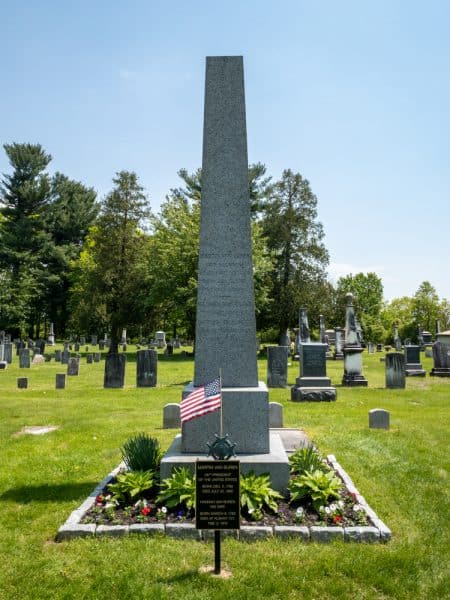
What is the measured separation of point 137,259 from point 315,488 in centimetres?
3311

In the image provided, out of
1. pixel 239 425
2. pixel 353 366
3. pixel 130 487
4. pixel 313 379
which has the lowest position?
pixel 130 487

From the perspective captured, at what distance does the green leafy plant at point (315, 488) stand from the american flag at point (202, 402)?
1.57 m

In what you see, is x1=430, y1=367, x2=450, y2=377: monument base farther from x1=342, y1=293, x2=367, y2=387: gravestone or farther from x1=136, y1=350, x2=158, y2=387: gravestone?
x1=136, y1=350, x2=158, y2=387: gravestone

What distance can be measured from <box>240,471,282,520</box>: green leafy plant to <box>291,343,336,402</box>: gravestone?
30.8 ft

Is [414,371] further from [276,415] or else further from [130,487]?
[130,487]

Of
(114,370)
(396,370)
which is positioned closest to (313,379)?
(396,370)

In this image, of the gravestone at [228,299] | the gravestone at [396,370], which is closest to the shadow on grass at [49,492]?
the gravestone at [228,299]

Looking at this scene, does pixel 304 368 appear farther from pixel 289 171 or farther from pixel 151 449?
pixel 289 171

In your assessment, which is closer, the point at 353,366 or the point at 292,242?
the point at 353,366

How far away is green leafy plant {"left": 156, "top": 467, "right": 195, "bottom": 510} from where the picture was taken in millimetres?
5383

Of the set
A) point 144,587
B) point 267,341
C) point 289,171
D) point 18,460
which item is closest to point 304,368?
point 18,460

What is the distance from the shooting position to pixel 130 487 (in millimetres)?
5754

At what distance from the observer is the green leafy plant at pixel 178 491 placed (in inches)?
212

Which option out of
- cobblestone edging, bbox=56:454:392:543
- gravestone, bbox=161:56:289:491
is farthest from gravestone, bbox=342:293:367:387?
cobblestone edging, bbox=56:454:392:543
